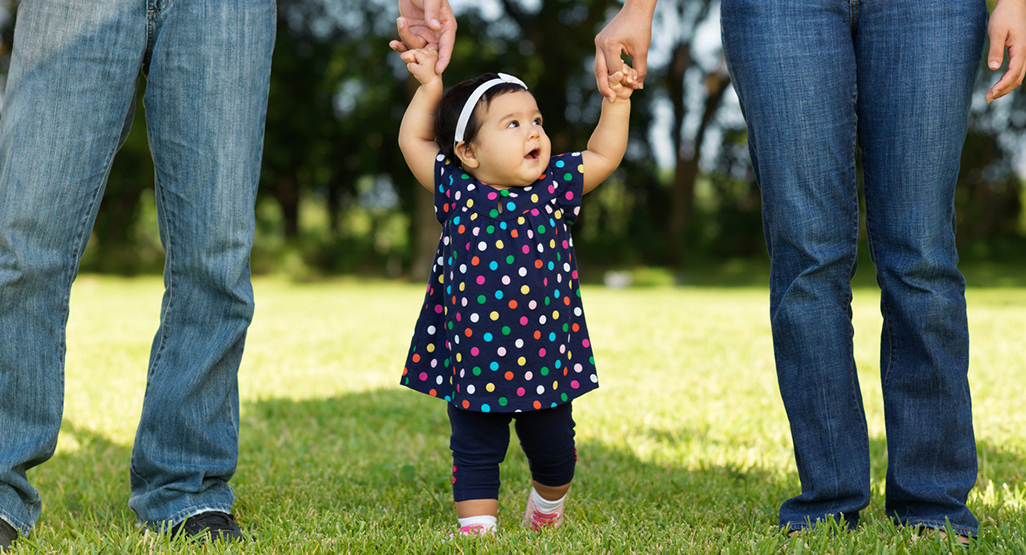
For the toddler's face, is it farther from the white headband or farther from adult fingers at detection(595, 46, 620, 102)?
adult fingers at detection(595, 46, 620, 102)

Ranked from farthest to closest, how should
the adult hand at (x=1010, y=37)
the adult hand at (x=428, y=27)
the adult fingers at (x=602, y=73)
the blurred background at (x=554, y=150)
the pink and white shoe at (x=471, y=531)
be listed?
the blurred background at (x=554, y=150) → the adult hand at (x=428, y=27) → the adult fingers at (x=602, y=73) → the pink and white shoe at (x=471, y=531) → the adult hand at (x=1010, y=37)

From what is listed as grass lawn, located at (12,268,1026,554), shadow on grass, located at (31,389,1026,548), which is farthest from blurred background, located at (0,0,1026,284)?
shadow on grass, located at (31,389,1026,548)

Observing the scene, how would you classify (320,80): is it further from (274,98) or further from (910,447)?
(910,447)

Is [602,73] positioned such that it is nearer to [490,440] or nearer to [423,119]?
[423,119]

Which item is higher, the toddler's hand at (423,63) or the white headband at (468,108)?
the toddler's hand at (423,63)

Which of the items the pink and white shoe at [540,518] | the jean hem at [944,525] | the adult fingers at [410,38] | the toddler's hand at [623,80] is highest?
the adult fingers at [410,38]

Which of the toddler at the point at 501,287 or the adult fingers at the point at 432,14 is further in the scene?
the adult fingers at the point at 432,14

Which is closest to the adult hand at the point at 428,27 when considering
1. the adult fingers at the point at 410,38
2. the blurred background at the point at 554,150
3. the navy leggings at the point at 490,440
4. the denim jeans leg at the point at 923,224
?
the adult fingers at the point at 410,38

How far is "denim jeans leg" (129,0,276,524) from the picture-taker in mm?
2113

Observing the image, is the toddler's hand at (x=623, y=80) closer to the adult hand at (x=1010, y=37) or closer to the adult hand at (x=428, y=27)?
the adult hand at (x=428, y=27)

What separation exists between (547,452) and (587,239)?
60.0 ft

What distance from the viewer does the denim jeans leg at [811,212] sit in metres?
2.05

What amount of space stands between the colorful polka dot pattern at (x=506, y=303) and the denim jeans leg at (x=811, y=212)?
19.4 inches

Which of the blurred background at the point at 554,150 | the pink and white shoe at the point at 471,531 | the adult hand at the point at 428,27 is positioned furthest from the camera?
the blurred background at the point at 554,150
